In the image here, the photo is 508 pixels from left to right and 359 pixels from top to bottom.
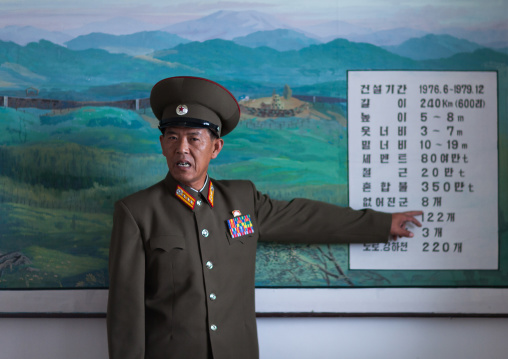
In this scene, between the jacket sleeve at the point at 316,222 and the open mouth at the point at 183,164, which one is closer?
the open mouth at the point at 183,164

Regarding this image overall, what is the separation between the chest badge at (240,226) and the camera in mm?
1381

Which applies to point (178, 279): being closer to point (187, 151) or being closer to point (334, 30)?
point (187, 151)

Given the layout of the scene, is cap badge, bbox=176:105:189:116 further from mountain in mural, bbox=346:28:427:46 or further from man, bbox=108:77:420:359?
mountain in mural, bbox=346:28:427:46

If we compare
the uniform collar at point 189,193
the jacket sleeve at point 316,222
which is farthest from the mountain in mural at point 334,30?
the uniform collar at point 189,193

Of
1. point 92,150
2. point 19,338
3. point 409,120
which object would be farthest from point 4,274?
point 409,120

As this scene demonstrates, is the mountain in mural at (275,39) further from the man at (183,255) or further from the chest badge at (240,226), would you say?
the chest badge at (240,226)

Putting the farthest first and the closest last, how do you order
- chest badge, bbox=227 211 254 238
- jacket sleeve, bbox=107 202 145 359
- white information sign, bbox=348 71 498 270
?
white information sign, bbox=348 71 498 270 < chest badge, bbox=227 211 254 238 < jacket sleeve, bbox=107 202 145 359

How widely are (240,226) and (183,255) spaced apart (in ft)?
0.74

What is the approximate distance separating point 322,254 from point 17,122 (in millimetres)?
1387

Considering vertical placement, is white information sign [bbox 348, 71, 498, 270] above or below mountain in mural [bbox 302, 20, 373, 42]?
below

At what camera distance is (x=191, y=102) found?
1.32 meters

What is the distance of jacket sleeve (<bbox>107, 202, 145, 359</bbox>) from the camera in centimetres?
124

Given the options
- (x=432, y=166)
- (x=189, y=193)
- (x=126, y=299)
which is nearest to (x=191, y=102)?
(x=189, y=193)

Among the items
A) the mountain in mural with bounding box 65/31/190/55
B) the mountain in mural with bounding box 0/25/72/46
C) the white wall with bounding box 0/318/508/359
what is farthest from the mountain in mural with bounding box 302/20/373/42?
the white wall with bounding box 0/318/508/359
